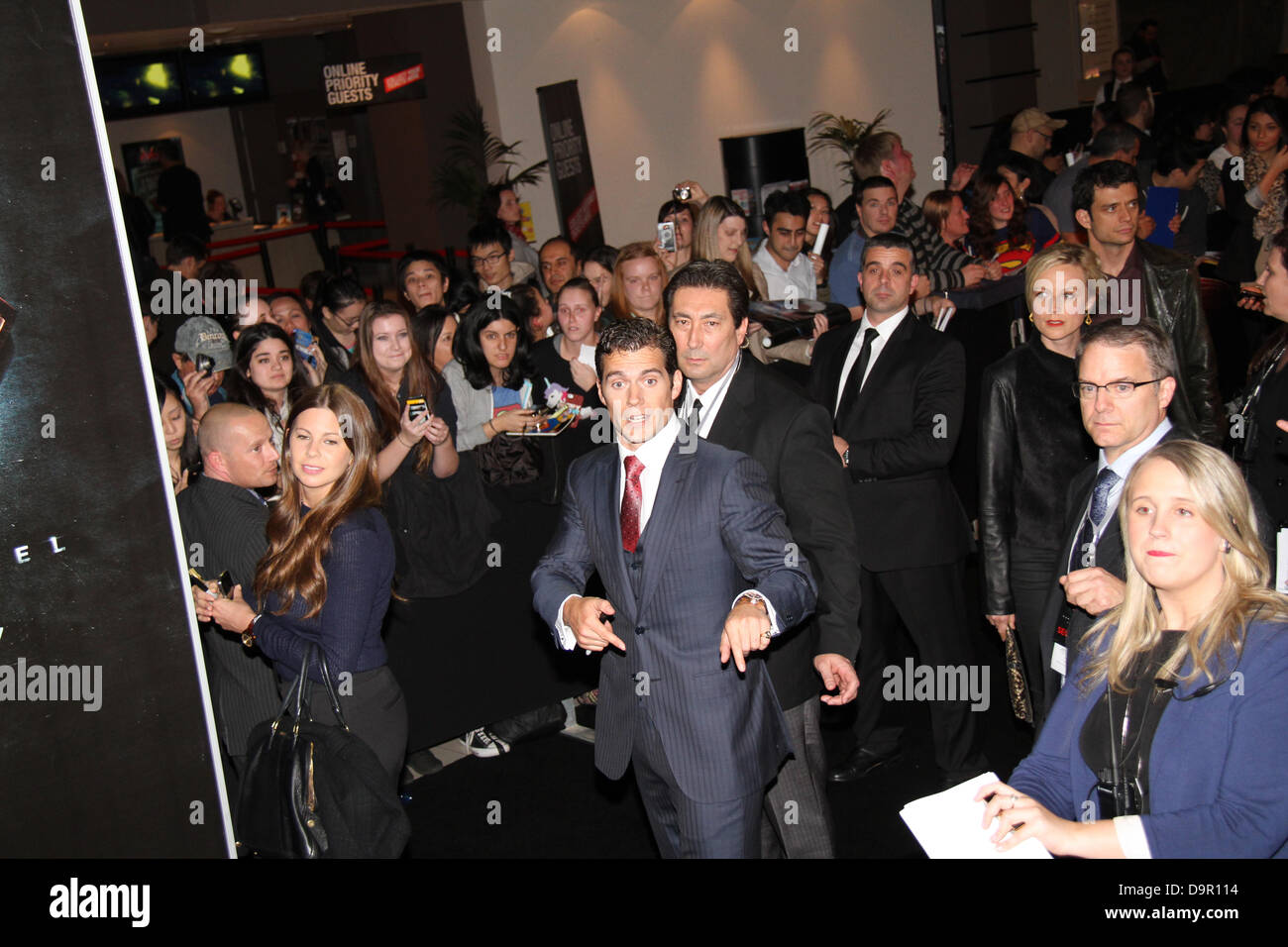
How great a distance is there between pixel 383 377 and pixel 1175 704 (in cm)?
353

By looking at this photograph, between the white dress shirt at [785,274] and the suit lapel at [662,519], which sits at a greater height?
the white dress shirt at [785,274]

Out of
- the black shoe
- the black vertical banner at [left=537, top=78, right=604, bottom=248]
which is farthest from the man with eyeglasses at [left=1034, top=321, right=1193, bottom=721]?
the black vertical banner at [left=537, top=78, right=604, bottom=248]

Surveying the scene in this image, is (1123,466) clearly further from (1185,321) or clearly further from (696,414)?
(1185,321)

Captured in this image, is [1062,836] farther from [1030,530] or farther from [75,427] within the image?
[75,427]

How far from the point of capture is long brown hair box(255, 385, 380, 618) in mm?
3029

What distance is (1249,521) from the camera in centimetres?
213

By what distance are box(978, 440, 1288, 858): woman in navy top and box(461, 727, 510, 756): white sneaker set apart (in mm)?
3141

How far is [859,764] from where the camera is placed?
14.4 ft

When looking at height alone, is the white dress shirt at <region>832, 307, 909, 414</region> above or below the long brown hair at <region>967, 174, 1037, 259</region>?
below

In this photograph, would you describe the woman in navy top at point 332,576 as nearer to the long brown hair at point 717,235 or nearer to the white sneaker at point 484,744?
the white sneaker at point 484,744

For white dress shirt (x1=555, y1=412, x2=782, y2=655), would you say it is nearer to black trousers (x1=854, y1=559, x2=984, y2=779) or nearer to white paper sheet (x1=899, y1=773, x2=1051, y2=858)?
white paper sheet (x1=899, y1=773, x2=1051, y2=858)

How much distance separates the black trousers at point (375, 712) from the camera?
306 cm

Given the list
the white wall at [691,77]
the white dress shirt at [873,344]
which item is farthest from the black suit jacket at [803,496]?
the white wall at [691,77]

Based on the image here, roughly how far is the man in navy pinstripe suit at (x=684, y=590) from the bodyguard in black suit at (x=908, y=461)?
132 centimetres
